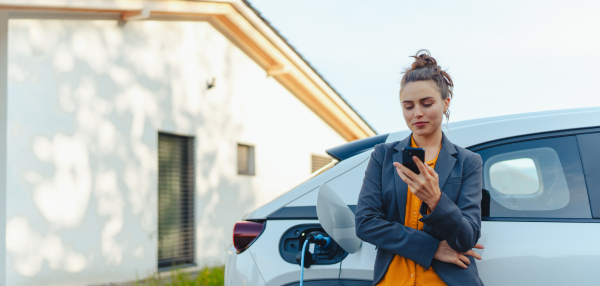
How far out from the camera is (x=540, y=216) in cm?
229

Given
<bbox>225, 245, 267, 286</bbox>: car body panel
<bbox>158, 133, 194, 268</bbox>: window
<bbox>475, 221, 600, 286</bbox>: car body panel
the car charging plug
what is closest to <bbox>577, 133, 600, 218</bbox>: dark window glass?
<bbox>475, 221, 600, 286</bbox>: car body panel

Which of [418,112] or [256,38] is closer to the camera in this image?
[418,112]

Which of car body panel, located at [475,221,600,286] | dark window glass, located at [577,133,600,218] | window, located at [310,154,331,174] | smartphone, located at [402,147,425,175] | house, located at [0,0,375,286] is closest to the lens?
smartphone, located at [402,147,425,175]

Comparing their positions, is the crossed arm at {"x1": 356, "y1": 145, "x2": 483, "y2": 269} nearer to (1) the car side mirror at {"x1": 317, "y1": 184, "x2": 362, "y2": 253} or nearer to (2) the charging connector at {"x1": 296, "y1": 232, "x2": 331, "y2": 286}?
(1) the car side mirror at {"x1": 317, "y1": 184, "x2": 362, "y2": 253}

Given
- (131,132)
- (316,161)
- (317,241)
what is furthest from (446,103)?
(316,161)

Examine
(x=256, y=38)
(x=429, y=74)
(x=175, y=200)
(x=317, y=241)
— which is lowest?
(x=317, y=241)

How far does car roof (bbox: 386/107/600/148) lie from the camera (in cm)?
242

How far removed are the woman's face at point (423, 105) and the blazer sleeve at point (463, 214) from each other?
207 millimetres

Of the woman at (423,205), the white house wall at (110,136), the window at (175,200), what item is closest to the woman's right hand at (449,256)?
the woman at (423,205)

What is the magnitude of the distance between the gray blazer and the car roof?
34cm

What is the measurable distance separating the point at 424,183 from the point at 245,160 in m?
9.85

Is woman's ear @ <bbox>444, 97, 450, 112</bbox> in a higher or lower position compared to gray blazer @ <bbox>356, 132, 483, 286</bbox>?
higher

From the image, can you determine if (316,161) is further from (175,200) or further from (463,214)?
(463,214)

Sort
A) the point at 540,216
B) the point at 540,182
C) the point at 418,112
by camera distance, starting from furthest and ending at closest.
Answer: the point at 540,182 < the point at 540,216 < the point at 418,112
